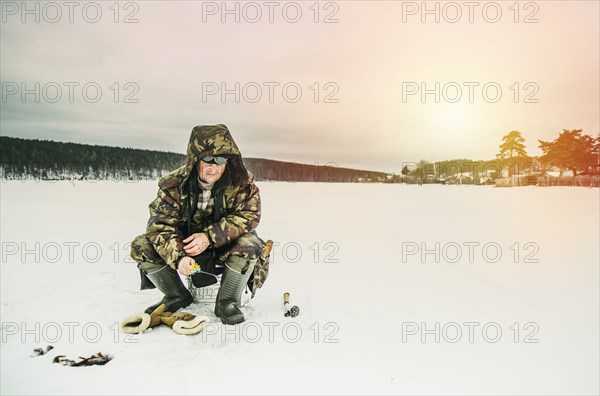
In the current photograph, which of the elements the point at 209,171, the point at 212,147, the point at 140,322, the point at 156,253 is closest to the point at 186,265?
the point at 156,253

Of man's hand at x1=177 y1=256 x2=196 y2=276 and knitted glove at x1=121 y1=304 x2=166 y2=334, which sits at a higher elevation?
man's hand at x1=177 y1=256 x2=196 y2=276

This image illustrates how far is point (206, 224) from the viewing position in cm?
387

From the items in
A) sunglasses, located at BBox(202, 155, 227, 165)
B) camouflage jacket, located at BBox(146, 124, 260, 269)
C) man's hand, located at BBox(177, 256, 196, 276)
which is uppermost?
sunglasses, located at BBox(202, 155, 227, 165)

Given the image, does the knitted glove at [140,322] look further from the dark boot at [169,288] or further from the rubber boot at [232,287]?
the rubber boot at [232,287]

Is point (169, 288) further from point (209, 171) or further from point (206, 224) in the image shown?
point (209, 171)

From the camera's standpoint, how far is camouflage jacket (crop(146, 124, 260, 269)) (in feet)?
11.7

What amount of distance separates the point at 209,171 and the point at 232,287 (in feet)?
3.65

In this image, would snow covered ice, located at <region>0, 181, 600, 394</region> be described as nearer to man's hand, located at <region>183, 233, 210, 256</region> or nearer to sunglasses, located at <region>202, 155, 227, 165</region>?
man's hand, located at <region>183, 233, 210, 256</region>

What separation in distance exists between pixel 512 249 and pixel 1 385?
7512 mm

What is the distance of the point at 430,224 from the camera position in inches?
419

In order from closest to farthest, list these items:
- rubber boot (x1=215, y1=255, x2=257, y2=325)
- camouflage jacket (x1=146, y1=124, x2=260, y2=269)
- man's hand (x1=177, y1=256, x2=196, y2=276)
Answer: man's hand (x1=177, y1=256, x2=196, y2=276) < camouflage jacket (x1=146, y1=124, x2=260, y2=269) < rubber boot (x1=215, y1=255, x2=257, y2=325)

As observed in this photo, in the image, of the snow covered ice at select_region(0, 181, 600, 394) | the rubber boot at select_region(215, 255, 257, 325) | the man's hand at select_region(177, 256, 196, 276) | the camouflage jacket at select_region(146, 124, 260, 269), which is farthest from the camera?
the rubber boot at select_region(215, 255, 257, 325)

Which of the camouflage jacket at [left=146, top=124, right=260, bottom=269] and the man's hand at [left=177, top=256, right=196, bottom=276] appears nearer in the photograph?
the man's hand at [left=177, top=256, right=196, bottom=276]

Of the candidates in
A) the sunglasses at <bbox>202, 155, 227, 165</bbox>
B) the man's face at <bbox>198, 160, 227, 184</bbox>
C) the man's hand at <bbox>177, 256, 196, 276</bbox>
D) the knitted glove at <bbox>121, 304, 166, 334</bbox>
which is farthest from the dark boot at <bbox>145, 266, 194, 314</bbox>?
the sunglasses at <bbox>202, 155, 227, 165</bbox>
